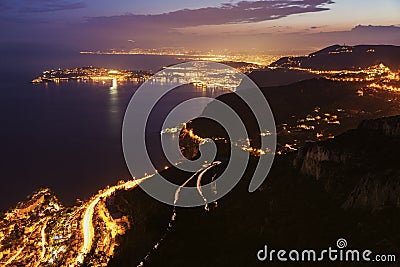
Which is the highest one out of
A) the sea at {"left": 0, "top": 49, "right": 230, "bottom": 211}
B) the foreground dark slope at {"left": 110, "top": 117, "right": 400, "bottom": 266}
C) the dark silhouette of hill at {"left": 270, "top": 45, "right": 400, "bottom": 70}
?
the dark silhouette of hill at {"left": 270, "top": 45, "right": 400, "bottom": 70}

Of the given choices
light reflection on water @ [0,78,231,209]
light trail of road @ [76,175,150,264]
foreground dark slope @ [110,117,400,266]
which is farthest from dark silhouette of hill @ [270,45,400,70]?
light trail of road @ [76,175,150,264]

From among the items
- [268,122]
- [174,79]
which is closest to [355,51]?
[268,122]

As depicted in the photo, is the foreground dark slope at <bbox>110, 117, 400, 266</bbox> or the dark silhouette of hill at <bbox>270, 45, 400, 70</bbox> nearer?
the foreground dark slope at <bbox>110, 117, 400, 266</bbox>

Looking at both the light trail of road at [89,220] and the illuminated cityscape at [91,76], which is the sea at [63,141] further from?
the illuminated cityscape at [91,76]

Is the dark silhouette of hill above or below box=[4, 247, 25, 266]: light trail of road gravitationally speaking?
above

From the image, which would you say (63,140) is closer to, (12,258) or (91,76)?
(12,258)

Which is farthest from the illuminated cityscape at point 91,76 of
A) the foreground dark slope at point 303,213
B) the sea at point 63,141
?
the foreground dark slope at point 303,213

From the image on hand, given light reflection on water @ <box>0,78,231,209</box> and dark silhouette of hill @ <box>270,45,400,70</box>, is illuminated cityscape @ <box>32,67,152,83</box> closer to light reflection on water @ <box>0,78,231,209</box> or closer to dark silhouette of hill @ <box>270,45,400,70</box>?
light reflection on water @ <box>0,78,231,209</box>

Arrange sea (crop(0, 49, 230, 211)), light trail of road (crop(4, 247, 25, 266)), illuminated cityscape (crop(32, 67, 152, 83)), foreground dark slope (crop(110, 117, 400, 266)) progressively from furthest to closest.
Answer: illuminated cityscape (crop(32, 67, 152, 83)), sea (crop(0, 49, 230, 211)), light trail of road (crop(4, 247, 25, 266)), foreground dark slope (crop(110, 117, 400, 266))

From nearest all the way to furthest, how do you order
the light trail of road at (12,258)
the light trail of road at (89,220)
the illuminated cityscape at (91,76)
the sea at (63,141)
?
the light trail of road at (12,258) < the light trail of road at (89,220) < the sea at (63,141) < the illuminated cityscape at (91,76)
